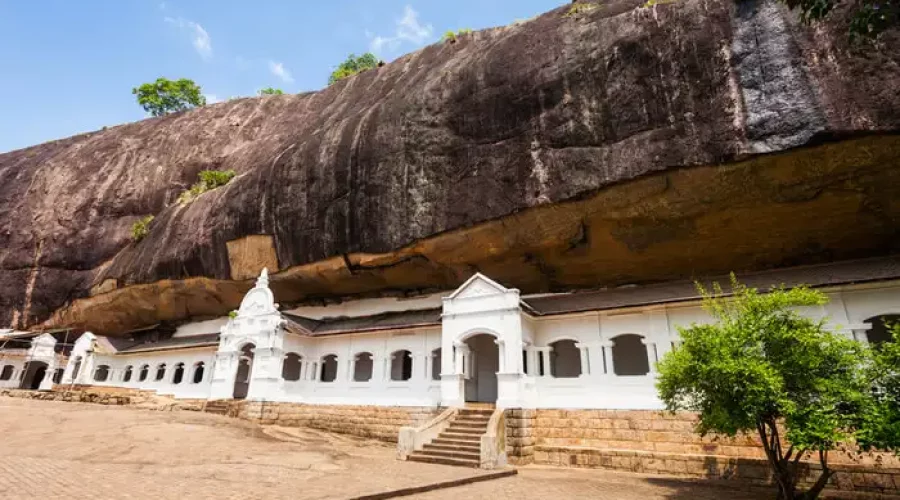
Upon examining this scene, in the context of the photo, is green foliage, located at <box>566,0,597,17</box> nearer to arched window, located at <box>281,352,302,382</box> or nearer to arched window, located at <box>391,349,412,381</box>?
arched window, located at <box>391,349,412,381</box>

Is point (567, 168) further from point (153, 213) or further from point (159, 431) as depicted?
point (153, 213)

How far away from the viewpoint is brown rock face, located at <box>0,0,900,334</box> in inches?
541

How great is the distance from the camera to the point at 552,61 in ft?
57.4

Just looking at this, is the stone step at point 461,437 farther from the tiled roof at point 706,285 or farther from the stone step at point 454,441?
the tiled roof at point 706,285

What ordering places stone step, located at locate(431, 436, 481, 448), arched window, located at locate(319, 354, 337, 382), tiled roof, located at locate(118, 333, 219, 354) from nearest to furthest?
stone step, located at locate(431, 436, 481, 448) < arched window, located at locate(319, 354, 337, 382) < tiled roof, located at locate(118, 333, 219, 354)

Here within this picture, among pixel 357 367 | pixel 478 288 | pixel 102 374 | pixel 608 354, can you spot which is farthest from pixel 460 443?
pixel 102 374

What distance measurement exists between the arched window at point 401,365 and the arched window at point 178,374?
14930 mm

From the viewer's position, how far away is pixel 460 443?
14.0 m

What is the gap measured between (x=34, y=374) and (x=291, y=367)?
26182mm

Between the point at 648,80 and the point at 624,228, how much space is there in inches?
194

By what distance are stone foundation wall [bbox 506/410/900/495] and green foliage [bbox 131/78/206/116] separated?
1946 inches

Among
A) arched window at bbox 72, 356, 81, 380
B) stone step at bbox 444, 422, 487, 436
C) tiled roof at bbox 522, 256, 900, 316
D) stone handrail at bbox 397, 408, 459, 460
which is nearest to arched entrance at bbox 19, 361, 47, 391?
arched window at bbox 72, 356, 81, 380

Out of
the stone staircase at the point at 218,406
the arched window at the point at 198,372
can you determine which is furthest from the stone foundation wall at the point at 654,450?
the arched window at the point at 198,372

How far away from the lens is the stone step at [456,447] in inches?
535
